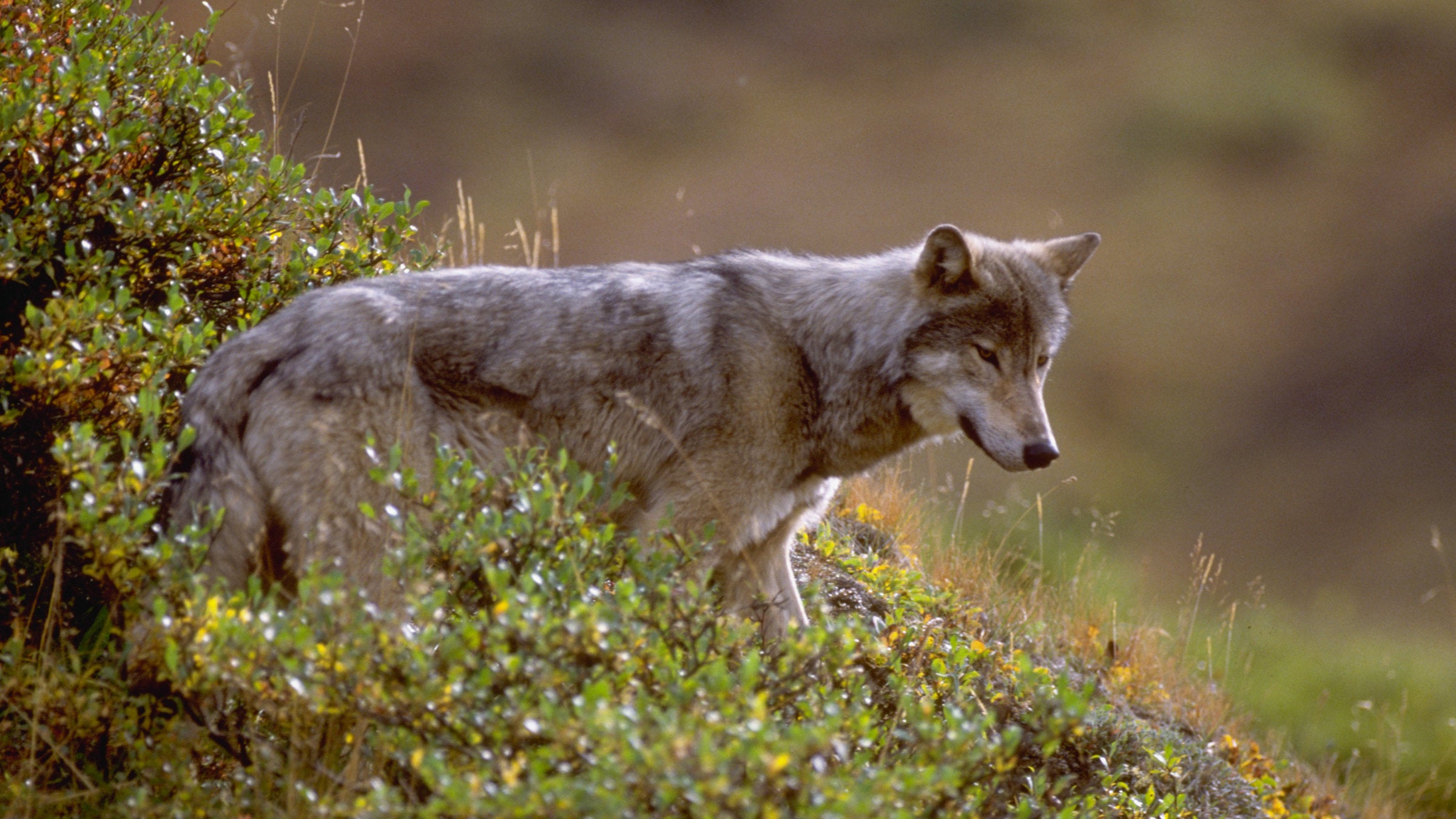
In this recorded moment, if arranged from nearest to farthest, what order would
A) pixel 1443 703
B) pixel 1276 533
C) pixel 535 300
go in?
pixel 535 300, pixel 1443 703, pixel 1276 533

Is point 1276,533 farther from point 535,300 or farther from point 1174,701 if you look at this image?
point 535,300

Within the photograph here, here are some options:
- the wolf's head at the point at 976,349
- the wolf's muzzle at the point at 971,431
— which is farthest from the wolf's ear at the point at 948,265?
the wolf's muzzle at the point at 971,431

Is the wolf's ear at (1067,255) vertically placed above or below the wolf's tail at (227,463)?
above

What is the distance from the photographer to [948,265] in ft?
14.6

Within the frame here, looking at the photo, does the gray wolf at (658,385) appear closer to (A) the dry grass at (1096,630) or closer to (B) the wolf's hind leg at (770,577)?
(B) the wolf's hind leg at (770,577)

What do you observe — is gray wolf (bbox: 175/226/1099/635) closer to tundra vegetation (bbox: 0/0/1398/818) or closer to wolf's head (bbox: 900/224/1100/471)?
wolf's head (bbox: 900/224/1100/471)

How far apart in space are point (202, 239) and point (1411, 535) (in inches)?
705

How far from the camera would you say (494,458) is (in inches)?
155

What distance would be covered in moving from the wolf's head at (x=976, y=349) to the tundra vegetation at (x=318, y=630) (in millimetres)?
889

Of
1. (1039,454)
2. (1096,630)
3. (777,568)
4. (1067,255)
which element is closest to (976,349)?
(1039,454)

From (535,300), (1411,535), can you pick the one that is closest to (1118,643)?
(535,300)

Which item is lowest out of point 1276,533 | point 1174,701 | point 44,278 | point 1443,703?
point 1276,533

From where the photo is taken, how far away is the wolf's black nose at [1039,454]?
4203 mm

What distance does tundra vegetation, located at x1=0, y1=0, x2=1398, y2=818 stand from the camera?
2566 millimetres
